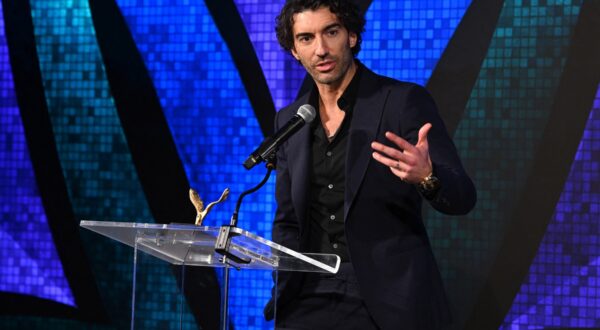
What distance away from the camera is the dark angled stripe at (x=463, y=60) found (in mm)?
3602

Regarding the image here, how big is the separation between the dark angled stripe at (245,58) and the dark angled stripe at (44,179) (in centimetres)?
104

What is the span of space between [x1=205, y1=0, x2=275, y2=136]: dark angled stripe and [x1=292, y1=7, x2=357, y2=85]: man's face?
4.82ft

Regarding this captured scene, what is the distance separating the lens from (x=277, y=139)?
1.86 metres

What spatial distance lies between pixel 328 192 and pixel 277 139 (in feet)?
1.29

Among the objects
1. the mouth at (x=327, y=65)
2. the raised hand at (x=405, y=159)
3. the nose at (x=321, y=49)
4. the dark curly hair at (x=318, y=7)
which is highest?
the dark curly hair at (x=318, y=7)

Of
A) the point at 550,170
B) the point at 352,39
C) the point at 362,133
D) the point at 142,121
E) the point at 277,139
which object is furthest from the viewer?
the point at 142,121

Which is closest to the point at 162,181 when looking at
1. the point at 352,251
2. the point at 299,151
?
the point at 299,151

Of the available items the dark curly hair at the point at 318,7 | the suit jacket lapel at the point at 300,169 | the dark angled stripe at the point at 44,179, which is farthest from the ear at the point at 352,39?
the dark angled stripe at the point at 44,179

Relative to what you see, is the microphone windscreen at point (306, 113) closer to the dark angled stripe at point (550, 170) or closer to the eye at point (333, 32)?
the eye at point (333, 32)

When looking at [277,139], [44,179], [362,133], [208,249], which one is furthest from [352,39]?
[44,179]

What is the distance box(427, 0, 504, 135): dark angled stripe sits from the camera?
11.8 ft

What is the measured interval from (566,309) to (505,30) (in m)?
1.24

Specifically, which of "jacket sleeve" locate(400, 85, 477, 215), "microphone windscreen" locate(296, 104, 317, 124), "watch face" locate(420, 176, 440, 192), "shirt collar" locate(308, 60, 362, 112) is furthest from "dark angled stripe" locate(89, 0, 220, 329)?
"watch face" locate(420, 176, 440, 192)

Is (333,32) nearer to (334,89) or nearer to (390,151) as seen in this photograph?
(334,89)
